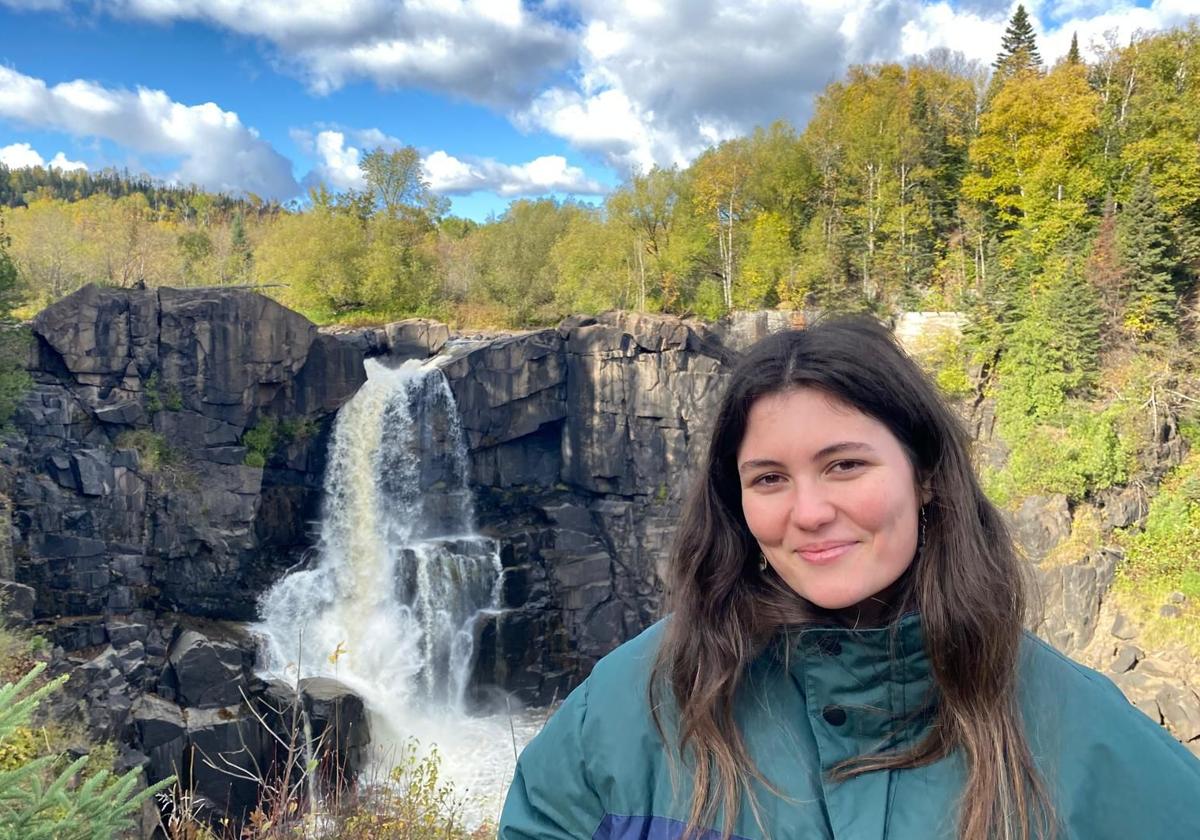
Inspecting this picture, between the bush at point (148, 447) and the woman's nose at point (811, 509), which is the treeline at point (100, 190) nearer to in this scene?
the bush at point (148, 447)

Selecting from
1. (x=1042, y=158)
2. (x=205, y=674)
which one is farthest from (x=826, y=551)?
(x=1042, y=158)

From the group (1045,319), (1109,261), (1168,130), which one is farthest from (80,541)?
(1168,130)

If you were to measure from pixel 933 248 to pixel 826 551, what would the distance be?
26036 mm

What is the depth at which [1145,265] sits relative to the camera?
17.6 metres

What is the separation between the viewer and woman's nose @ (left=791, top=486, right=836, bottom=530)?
145 centimetres

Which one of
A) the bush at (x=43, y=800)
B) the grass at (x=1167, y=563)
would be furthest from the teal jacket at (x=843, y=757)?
the grass at (x=1167, y=563)

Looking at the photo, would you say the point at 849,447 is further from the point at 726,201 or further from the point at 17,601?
the point at 726,201

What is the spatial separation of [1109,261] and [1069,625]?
9267 millimetres

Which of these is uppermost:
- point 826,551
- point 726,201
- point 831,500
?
point 726,201

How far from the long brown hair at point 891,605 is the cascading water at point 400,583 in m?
15.2

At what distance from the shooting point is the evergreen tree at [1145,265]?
17562 millimetres

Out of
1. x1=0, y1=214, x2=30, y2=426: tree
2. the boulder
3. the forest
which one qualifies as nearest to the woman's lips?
the forest

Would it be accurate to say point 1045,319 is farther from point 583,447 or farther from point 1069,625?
point 583,447

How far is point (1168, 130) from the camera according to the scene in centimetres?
1984
